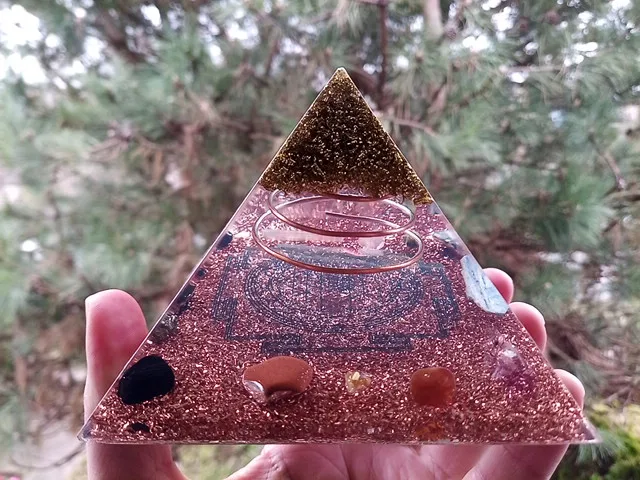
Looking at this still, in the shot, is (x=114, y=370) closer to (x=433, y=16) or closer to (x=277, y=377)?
(x=277, y=377)

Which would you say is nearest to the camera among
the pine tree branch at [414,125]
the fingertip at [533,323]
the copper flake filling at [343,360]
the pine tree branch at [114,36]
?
the copper flake filling at [343,360]

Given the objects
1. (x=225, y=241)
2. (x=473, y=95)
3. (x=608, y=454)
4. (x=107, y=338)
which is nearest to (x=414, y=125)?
(x=473, y=95)

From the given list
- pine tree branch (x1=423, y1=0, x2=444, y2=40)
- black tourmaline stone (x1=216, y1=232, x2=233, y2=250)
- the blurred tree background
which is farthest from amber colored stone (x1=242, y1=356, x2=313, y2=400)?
pine tree branch (x1=423, y1=0, x2=444, y2=40)

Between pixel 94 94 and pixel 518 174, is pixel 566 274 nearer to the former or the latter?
pixel 518 174

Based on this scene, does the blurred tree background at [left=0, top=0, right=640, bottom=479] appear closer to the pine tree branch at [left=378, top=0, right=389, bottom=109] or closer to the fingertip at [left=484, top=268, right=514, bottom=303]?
the pine tree branch at [left=378, top=0, right=389, bottom=109]

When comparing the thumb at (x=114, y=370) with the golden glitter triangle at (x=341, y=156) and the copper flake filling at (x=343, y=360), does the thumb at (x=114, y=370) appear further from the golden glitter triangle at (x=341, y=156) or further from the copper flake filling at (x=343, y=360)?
the golden glitter triangle at (x=341, y=156)

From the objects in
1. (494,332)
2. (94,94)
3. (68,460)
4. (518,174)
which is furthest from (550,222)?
(68,460)

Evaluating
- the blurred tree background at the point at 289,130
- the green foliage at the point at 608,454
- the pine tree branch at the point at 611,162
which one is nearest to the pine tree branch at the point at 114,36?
the blurred tree background at the point at 289,130
